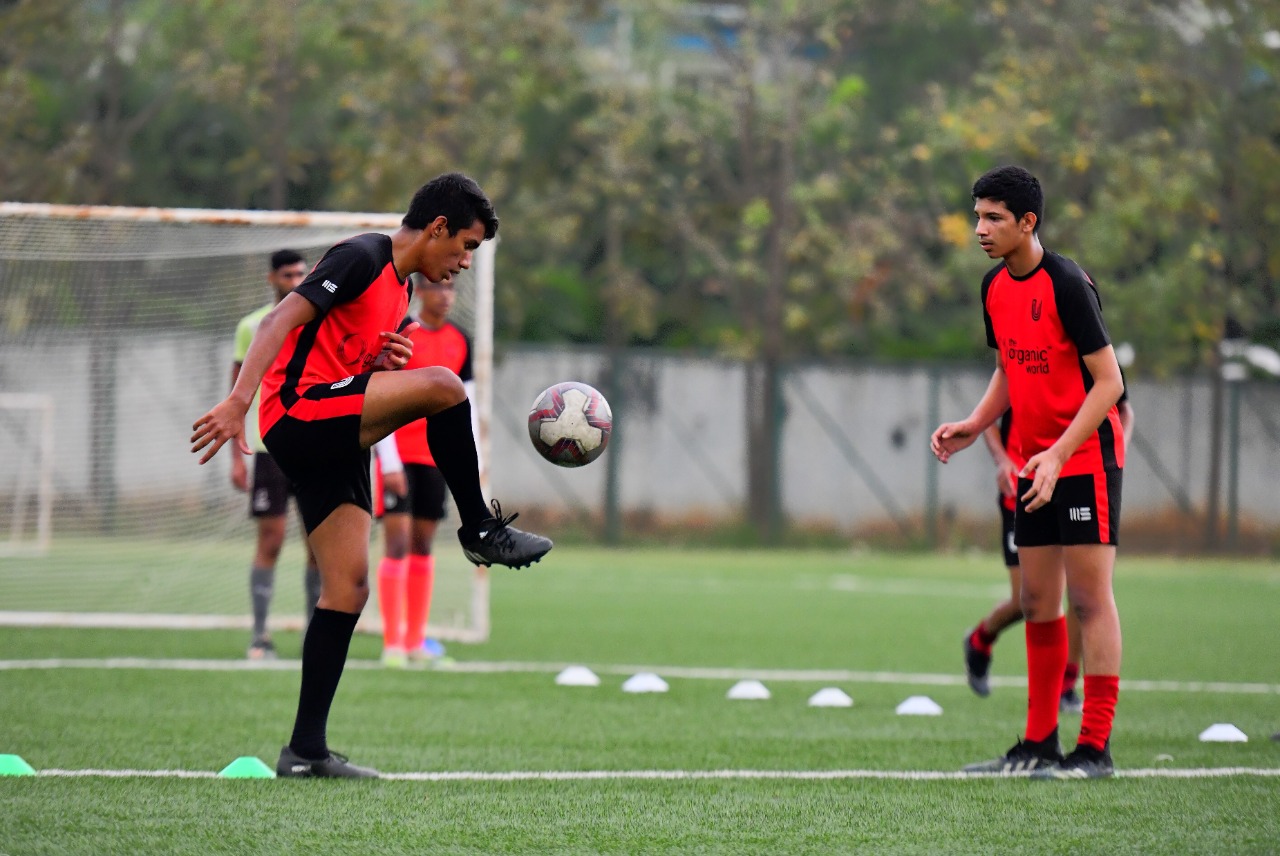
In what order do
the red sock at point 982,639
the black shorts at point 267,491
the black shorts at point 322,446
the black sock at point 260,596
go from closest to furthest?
1. the black shorts at point 322,446
2. the red sock at point 982,639
3. the black shorts at point 267,491
4. the black sock at point 260,596

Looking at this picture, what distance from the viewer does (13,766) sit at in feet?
19.1

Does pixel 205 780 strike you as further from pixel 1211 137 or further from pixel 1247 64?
pixel 1247 64

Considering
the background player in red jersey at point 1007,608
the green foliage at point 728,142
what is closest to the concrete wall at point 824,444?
the green foliage at point 728,142

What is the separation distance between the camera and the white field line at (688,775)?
5.88 m

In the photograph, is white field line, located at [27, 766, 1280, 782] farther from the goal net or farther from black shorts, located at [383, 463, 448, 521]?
the goal net

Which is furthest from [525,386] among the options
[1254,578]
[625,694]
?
[625,694]

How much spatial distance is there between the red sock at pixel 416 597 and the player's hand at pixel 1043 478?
5119 mm

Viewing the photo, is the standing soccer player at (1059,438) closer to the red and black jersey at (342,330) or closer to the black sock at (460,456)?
the black sock at (460,456)

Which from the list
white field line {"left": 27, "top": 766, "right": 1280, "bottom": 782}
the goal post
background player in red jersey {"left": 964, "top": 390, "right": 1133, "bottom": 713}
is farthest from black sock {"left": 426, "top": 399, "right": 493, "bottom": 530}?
the goal post

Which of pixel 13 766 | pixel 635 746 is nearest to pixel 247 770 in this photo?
pixel 13 766

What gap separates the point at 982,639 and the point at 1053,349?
3057 millimetres

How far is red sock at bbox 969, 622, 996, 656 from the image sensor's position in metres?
8.88

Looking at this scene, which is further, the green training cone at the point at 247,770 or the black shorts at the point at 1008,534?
the black shorts at the point at 1008,534

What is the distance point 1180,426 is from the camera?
26.7m
